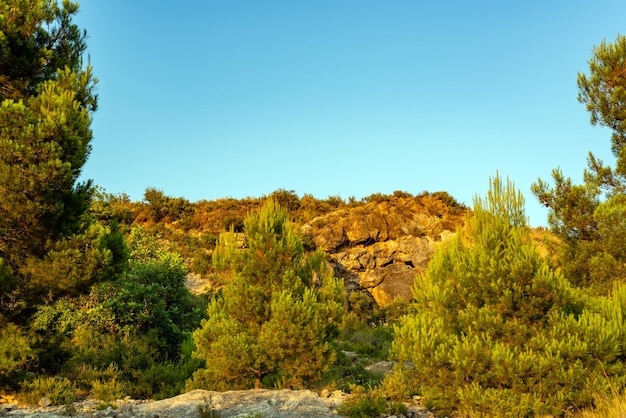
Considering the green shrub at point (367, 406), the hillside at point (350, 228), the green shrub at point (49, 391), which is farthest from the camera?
the hillside at point (350, 228)

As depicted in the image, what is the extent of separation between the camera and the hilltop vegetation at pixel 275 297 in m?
8.75

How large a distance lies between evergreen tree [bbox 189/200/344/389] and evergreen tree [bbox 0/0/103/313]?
323 cm

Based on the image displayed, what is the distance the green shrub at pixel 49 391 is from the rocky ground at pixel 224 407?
0.28 meters

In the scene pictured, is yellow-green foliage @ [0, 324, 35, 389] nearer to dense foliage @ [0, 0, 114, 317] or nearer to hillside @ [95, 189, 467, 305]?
dense foliage @ [0, 0, 114, 317]

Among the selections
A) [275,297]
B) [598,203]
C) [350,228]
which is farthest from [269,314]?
[350,228]

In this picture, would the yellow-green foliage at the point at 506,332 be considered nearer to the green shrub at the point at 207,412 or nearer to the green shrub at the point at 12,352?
the green shrub at the point at 207,412

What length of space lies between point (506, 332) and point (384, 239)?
25183 mm

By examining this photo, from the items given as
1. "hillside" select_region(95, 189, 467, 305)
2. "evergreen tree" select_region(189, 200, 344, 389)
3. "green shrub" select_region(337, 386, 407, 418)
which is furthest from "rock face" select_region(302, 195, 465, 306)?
"green shrub" select_region(337, 386, 407, 418)

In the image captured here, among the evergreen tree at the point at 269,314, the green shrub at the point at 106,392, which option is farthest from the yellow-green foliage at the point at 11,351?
the evergreen tree at the point at 269,314

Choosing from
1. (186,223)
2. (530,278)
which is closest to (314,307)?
(530,278)

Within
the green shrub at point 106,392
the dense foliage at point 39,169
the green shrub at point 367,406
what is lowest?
the green shrub at point 367,406

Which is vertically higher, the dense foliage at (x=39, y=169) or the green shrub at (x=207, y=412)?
the dense foliage at (x=39, y=169)

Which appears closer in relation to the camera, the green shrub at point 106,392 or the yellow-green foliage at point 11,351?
the yellow-green foliage at point 11,351

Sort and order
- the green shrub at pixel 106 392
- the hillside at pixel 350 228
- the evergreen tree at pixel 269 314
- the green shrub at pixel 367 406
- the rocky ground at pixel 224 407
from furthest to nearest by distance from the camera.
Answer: the hillside at pixel 350 228
the green shrub at pixel 106 392
the evergreen tree at pixel 269 314
the green shrub at pixel 367 406
the rocky ground at pixel 224 407
